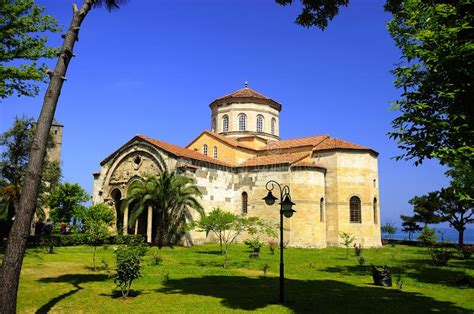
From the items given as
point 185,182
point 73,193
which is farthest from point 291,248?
point 73,193

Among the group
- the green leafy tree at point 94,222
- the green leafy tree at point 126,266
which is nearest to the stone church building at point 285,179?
the green leafy tree at point 94,222

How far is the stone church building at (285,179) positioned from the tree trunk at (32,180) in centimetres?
1937

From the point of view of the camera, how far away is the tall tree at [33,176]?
8424 millimetres

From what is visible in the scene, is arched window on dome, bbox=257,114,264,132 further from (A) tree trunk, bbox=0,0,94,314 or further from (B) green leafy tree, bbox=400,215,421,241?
(A) tree trunk, bbox=0,0,94,314

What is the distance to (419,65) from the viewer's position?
1130 centimetres

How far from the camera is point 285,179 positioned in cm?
3091

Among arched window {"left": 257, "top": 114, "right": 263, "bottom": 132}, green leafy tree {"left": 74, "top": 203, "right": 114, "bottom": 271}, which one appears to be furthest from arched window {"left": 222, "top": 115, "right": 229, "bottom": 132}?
green leafy tree {"left": 74, "top": 203, "right": 114, "bottom": 271}

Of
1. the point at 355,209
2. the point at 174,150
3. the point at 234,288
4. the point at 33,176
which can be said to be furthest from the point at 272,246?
the point at 33,176

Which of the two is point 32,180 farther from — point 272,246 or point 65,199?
point 65,199

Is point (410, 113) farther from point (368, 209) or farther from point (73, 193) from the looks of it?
point (73, 193)

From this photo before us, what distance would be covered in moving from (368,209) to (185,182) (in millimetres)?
15019

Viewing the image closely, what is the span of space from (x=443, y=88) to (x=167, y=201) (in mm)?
20139

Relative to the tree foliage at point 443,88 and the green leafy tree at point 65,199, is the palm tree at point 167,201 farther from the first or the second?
the tree foliage at point 443,88

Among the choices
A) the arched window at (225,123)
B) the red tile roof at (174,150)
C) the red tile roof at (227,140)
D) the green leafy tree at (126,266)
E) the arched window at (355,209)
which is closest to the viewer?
the green leafy tree at (126,266)
